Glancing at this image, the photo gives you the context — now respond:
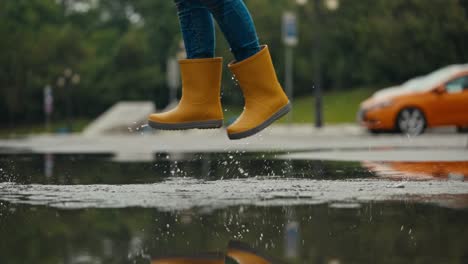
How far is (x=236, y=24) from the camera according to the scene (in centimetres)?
622

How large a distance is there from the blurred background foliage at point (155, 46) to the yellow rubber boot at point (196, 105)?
44.2 metres

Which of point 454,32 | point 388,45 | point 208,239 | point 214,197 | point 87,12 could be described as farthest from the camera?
point 87,12

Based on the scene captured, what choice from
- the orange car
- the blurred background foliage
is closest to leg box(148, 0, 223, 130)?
the orange car

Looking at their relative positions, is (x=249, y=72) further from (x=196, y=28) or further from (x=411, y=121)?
(x=411, y=121)

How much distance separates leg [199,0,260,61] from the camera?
6.21m

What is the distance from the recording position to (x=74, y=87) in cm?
8150

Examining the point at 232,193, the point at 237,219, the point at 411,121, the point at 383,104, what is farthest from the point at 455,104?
the point at 237,219

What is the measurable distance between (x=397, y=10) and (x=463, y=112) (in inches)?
1380

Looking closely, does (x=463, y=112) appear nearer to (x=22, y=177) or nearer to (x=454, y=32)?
(x=22, y=177)

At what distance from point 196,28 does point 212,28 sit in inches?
4.4

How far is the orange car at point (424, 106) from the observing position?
74.9 ft

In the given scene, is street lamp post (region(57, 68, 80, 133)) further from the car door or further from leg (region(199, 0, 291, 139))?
leg (region(199, 0, 291, 139))

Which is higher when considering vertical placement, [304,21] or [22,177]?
[304,21]

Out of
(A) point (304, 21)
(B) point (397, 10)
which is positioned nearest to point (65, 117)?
(A) point (304, 21)
